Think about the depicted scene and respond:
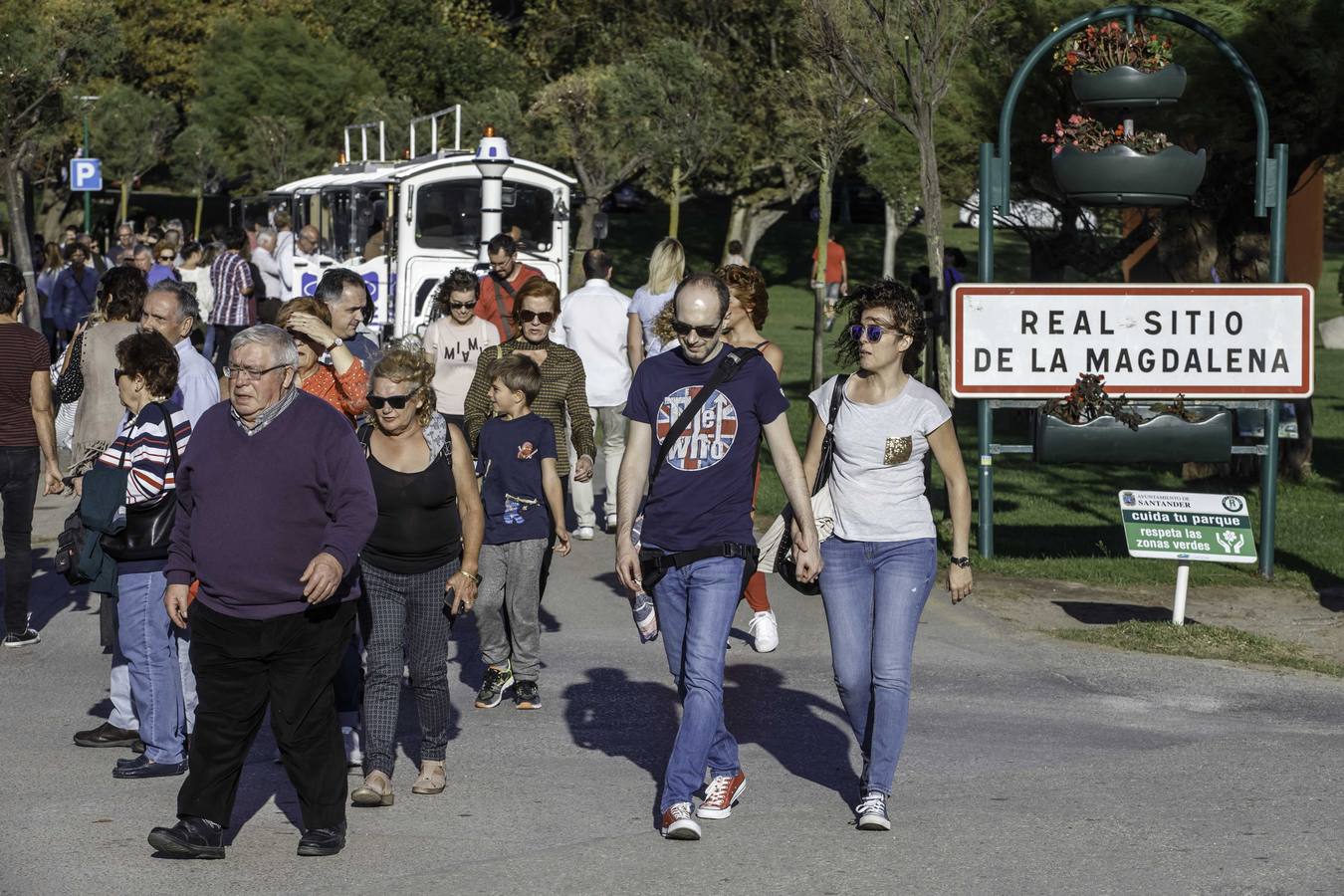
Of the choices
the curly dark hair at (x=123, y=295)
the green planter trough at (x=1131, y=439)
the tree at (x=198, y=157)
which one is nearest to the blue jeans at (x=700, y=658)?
the curly dark hair at (x=123, y=295)

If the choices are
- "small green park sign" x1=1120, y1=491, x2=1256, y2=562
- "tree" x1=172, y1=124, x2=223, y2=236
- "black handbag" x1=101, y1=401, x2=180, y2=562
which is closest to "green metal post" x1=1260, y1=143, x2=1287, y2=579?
"small green park sign" x1=1120, y1=491, x2=1256, y2=562

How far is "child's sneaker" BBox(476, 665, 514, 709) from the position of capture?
25.6ft

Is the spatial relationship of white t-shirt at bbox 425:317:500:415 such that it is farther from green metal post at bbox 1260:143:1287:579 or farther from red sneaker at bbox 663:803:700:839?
green metal post at bbox 1260:143:1287:579

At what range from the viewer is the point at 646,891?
534 cm

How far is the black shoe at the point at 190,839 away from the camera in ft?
18.1

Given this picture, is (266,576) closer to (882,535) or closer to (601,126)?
(882,535)

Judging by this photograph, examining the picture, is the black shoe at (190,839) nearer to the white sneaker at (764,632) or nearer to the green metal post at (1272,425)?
the white sneaker at (764,632)

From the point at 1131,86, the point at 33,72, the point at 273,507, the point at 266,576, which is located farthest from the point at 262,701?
the point at 33,72

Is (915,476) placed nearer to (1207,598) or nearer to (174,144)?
(1207,598)

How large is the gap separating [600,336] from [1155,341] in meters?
3.39

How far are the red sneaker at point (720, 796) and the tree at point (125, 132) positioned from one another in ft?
136

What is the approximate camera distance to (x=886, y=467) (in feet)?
19.8

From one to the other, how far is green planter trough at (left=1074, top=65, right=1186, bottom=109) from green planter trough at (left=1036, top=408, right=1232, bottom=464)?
1.86 meters

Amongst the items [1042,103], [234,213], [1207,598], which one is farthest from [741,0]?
[1207,598]
